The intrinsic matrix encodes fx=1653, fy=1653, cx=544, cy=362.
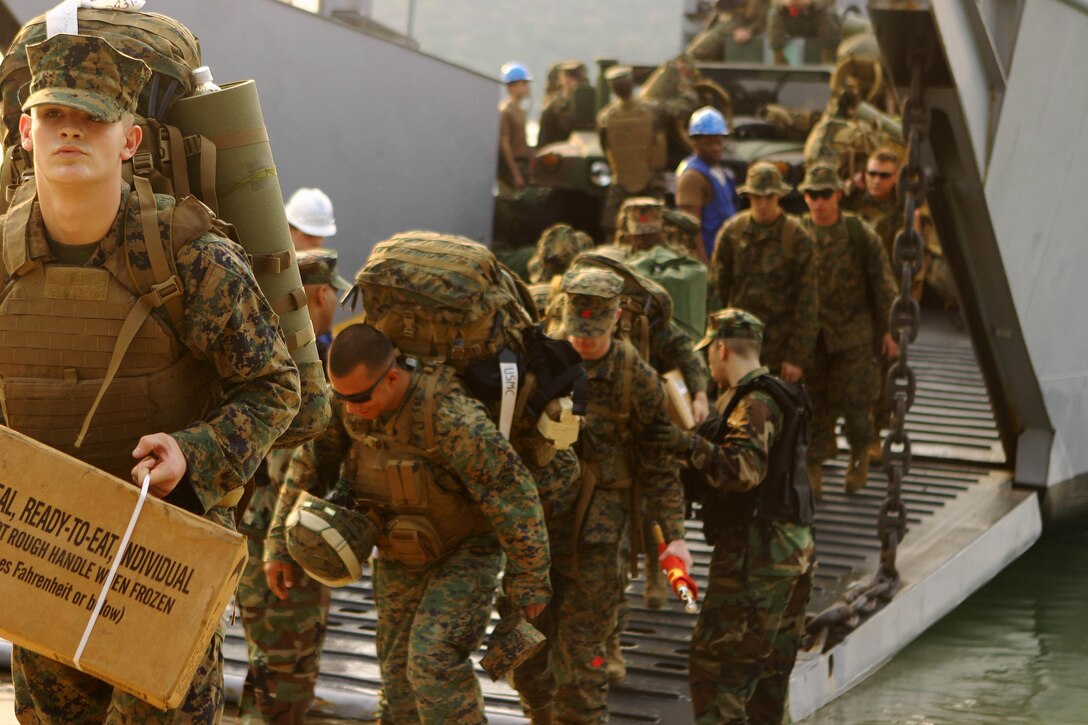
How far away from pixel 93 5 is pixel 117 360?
0.89 m

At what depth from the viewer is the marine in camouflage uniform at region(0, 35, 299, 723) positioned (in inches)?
129

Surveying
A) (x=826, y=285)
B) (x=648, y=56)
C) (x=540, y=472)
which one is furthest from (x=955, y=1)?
(x=648, y=56)

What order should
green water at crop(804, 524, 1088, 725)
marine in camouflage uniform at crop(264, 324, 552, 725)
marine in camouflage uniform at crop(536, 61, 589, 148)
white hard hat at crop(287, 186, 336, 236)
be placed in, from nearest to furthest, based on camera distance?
marine in camouflage uniform at crop(264, 324, 552, 725), green water at crop(804, 524, 1088, 725), white hard hat at crop(287, 186, 336, 236), marine in camouflage uniform at crop(536, 61, 589, 148)

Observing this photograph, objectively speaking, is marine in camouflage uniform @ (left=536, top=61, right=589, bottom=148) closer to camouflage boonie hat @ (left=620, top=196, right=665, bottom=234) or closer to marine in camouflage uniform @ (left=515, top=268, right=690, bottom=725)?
camouflage boonie hat @ (left=620, top=196, right=665, bottom=234)

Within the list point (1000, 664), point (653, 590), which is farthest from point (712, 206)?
point (653, 590)

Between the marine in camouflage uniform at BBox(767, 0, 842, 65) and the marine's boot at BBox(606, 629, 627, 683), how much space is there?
989 centimetres

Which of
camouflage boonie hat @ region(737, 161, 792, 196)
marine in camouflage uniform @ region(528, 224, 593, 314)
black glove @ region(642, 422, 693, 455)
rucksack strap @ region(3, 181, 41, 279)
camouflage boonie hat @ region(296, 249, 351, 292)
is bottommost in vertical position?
camouflage boonie hat @ region(737, 161, 792, 196)

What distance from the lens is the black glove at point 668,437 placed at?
557cm

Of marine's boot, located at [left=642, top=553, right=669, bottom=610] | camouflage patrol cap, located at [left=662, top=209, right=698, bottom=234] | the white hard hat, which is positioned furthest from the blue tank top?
marine's boot, located at [left=642, top=553, right=669, bottom=610]

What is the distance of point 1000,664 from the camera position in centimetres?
812

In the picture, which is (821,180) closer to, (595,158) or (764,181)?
(764,181)

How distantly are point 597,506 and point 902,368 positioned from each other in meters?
2.27

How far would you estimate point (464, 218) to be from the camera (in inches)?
536

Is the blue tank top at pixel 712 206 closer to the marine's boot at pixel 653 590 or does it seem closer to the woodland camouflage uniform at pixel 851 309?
the woodland camouflage uniform at pixel 851 309
